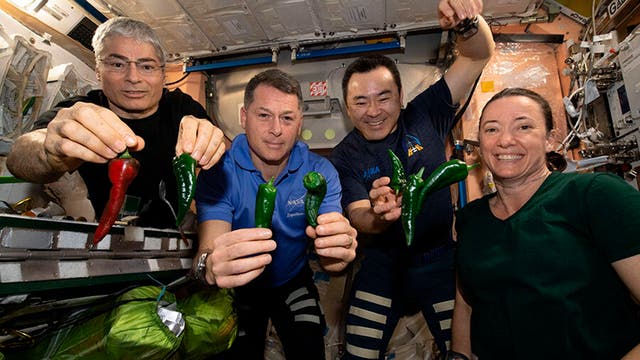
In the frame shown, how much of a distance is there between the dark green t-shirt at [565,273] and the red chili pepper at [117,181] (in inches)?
62.5

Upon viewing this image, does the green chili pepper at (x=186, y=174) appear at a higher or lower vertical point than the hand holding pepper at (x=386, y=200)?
higher

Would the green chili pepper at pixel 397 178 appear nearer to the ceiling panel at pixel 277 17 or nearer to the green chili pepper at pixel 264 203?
the green chili pepper at pixel 264 203

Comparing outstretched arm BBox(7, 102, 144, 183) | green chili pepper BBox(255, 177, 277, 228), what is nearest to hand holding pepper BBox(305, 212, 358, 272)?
green chili pepper BBox(255, 177, 277, 228)

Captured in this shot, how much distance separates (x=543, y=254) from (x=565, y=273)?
10cm

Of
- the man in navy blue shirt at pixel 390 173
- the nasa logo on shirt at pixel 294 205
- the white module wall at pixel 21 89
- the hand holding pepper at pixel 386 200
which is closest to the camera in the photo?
the hand holding pepper at pixel 386 200

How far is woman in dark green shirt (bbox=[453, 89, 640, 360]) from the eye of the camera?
135 cm

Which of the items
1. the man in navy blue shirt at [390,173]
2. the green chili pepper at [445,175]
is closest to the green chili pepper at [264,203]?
the green chili pepper at [445,175]

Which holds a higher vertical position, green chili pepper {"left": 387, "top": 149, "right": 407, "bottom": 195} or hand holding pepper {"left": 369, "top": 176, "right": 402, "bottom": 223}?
green chili pepper {"left": 387, "top": 149, "right": 407, "bottom": 195}

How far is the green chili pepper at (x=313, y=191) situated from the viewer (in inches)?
55.6

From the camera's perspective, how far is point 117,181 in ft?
3.85

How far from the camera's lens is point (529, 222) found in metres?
1.55

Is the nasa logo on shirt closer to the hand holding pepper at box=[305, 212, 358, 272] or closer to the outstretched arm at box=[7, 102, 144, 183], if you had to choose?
the hand holding pepper at box=[305, 212, 358, 272]

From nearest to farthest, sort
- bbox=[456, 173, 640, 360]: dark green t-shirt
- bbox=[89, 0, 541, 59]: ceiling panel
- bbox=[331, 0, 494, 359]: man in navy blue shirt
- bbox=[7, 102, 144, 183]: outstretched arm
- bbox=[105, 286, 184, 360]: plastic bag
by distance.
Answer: bbox=[7, 102, 144, 183]: outstretched arm, bbox=[105, 286, 184, 360]: plastic bag, bbox=[456, 173, 640, 360]: dark green t-shirt, bbox=[331, 0, 494, 359]: man in navy blue shirt, bbox=[89, 0, 541, 59]: ceiling panel

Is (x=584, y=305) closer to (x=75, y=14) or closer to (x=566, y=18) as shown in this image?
(x=566, y=18)
